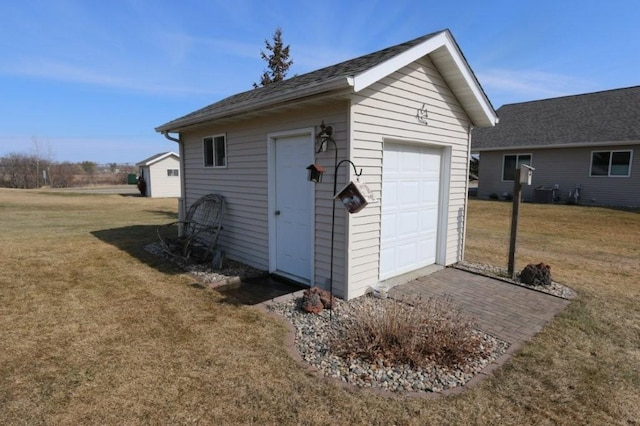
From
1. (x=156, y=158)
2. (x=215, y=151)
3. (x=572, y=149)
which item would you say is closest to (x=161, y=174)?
(x=156, y=158)

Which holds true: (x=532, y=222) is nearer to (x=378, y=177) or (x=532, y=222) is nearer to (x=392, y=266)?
(x=392, y=266)

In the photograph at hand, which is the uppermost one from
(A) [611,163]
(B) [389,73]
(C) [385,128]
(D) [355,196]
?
(B) [389,73]

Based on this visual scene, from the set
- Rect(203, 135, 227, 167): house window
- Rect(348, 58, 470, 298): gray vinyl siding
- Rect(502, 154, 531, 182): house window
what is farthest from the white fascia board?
Rect(502, 154, 531, 182): house window

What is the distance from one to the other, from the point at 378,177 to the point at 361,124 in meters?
0.81

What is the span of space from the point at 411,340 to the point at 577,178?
18.2 meters

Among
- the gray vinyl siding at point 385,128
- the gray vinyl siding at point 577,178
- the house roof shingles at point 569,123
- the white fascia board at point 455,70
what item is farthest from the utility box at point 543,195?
the gray vinyl siding at point 385,128

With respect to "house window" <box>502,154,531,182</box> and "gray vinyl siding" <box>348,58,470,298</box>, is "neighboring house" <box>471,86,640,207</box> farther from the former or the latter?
"gray vinyl siding" <box>348,58,470,298</box>

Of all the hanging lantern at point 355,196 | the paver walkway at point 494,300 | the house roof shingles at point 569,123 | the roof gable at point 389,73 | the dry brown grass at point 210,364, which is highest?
the house roof shingles at point 569,123

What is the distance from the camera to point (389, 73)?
14.5 ft

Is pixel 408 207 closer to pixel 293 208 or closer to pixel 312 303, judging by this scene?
pixel 293 208

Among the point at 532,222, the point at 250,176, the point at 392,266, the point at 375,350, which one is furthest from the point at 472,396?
the point at 532,222

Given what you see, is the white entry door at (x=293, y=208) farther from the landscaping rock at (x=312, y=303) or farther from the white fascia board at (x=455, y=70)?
the white fascia board at (x=455, y=70)

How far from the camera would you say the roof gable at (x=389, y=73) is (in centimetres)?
410

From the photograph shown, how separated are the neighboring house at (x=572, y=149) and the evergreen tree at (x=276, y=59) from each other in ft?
39.5
